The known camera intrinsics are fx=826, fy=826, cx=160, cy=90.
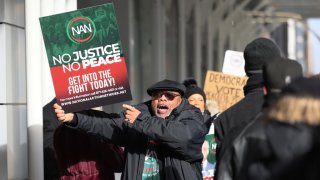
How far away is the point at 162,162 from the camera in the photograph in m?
5.35

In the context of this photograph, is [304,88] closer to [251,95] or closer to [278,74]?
[278,74]

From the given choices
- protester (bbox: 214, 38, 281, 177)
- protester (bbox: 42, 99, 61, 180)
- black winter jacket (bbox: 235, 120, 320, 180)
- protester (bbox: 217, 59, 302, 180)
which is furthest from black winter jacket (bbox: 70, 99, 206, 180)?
black winter jacket (bbox: 235, 120, 320, 180)

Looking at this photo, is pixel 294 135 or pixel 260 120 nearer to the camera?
pixel 294 135

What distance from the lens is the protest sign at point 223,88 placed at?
31.0ft

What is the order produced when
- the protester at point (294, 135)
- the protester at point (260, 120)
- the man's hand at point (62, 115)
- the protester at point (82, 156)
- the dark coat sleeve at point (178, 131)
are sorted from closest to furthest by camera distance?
1. the protester at point (294, 135)
2. the protester at point (260, 120)
3. the dark coat sleeve at point (178, 131)
4. the man's hand at point (62, 115)
5. the protester at point (82, 156)

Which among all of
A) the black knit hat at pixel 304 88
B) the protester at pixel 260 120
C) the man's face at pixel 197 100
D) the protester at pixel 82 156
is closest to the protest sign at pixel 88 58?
the protester at pixel 82 156

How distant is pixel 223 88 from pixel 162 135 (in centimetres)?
443

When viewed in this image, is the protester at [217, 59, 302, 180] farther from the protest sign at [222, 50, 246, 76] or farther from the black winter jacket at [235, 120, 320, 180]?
the protest sign at [222, 50, 246, 76]

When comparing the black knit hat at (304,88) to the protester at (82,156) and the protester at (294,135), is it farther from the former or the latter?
the protester at (82,156)

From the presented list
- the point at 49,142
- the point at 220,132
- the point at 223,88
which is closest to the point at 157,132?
the point at 220,132

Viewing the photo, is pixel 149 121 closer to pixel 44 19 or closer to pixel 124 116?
pixel 124 116

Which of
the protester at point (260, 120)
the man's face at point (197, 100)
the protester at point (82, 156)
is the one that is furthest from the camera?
the man's face at point (197, 100)

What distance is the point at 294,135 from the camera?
3.29 meters

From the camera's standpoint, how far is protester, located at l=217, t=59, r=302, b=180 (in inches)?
144
